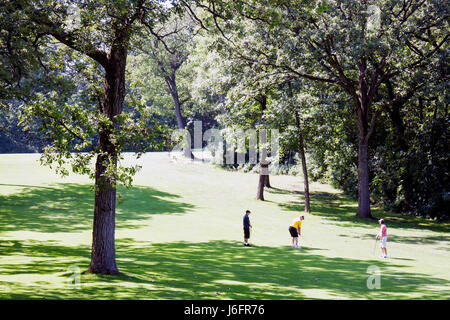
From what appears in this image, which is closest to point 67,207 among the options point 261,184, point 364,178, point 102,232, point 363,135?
point 261,184

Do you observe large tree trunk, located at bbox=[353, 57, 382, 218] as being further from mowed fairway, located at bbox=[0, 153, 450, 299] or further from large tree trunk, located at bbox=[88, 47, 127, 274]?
large tree trunk, located at bbox=[88, 47, 127, 274]

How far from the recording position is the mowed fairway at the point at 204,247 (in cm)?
1324

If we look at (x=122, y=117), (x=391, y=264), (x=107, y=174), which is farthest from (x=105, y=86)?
(x=391, y=264)

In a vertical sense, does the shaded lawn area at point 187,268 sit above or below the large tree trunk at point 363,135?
below

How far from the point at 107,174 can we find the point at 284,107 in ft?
67.4

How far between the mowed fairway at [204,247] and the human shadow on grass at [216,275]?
0.04 m

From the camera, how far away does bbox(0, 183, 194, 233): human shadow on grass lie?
25641 mm

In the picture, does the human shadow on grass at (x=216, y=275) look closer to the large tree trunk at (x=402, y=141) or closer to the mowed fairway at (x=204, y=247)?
the mowed fairway at (x=204, y=247)

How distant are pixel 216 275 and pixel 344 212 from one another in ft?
74.2

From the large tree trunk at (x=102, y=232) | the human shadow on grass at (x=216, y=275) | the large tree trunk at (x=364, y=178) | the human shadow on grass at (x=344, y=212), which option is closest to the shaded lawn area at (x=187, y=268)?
the human shadow on grass at (x=216, y=275)

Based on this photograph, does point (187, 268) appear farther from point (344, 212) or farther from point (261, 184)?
point (261, 184)

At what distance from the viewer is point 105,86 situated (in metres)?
14.3

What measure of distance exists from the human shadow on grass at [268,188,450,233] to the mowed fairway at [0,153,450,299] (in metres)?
0.11
